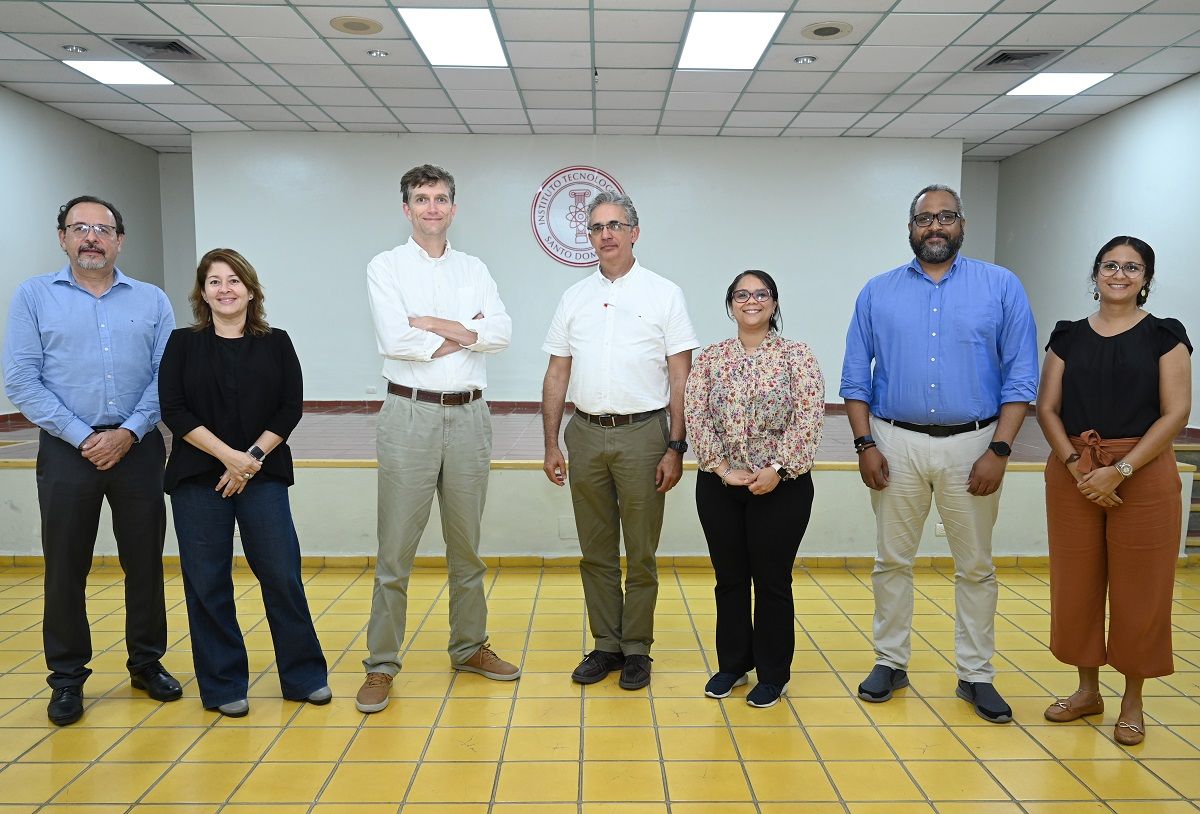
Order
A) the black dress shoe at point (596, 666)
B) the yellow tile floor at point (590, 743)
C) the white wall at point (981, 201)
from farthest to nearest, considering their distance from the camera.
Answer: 1. the white wall at point (981, 201)
2. the black dress shoe at point (596, 666)
3. the yellow tile floor at point (590, 743)

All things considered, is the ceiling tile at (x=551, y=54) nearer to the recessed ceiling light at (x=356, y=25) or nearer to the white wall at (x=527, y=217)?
the recessed ceiling light at (x=356, y=25)

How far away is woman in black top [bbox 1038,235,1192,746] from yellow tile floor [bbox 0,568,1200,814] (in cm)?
32

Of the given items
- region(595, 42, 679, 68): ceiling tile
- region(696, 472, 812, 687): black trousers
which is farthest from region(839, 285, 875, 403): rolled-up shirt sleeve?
region(595, 42, 679, 68): ceiling tile

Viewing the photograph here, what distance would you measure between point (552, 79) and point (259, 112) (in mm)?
3344

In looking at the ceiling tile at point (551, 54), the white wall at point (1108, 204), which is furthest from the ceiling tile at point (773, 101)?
the white wall at point (1108, 204)

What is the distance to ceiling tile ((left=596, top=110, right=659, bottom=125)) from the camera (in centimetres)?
862

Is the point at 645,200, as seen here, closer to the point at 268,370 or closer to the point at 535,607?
the point at 535,607

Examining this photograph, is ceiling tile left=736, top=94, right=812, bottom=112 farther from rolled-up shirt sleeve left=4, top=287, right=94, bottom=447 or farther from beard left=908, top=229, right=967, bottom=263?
rolled-up shirt sleeve left=4, top=287, right=94, bottom=447

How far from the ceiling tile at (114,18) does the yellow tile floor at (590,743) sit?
4.58m

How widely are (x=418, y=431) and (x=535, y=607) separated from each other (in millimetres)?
1468

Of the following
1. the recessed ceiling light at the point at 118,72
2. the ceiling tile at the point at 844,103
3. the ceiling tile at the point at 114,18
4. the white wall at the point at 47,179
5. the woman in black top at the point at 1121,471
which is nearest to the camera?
the woman in black top at the point at 1121,471

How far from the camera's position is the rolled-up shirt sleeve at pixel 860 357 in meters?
3.11

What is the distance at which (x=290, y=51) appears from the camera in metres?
6.81

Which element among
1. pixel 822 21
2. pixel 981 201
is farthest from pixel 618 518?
pixel 981 201
